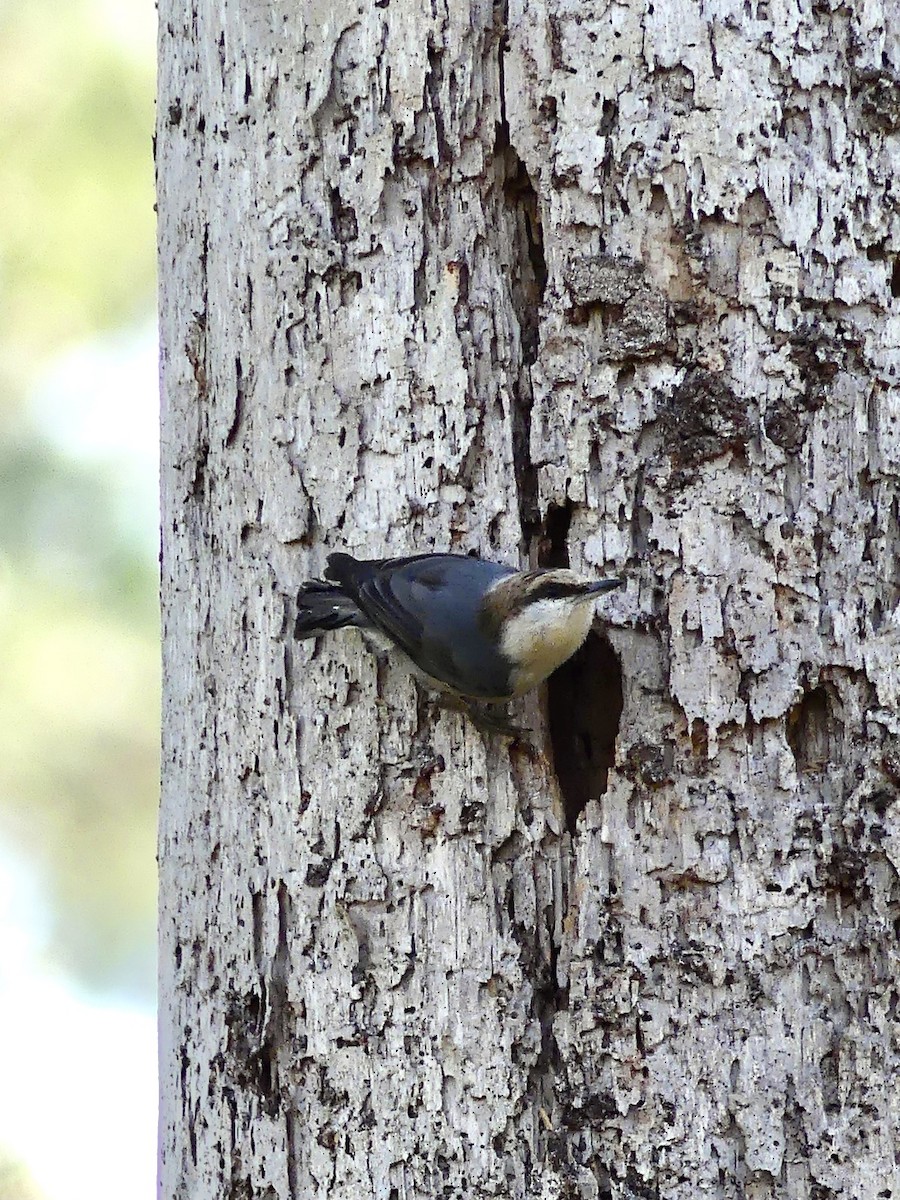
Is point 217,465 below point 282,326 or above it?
below

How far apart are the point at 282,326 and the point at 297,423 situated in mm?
141

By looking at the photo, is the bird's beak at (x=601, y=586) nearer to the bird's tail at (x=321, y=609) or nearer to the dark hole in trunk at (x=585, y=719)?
the dark hole in trunk at (x=585, y=719)

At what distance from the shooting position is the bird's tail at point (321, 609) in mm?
1834

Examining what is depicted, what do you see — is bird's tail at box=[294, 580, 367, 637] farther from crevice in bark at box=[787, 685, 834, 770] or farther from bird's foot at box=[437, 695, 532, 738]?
crevice in bark at box=[787, 685, 834, 770]

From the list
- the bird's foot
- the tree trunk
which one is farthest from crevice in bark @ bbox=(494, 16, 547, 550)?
the bird's foot

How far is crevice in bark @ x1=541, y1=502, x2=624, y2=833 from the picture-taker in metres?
1.86

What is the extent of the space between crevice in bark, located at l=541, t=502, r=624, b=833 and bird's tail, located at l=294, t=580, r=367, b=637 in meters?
0.28

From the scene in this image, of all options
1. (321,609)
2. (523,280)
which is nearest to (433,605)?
(321,609)

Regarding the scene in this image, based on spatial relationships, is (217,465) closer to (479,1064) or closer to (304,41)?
(304,41)

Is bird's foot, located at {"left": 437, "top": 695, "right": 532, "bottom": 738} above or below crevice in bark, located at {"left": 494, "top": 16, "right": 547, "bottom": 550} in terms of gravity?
below

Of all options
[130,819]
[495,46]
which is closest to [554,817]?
[495,46]

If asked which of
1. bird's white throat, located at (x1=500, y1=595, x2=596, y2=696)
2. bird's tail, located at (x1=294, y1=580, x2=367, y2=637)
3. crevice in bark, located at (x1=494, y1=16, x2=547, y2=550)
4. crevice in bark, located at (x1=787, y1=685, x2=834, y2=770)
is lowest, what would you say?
crevice in bark, located at (x1=787, y1=685, x2=834, y2=770)

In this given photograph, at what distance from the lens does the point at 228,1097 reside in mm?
1843

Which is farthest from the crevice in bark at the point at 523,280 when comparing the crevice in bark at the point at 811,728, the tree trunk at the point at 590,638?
the crevice in bark at the point at 811,728
